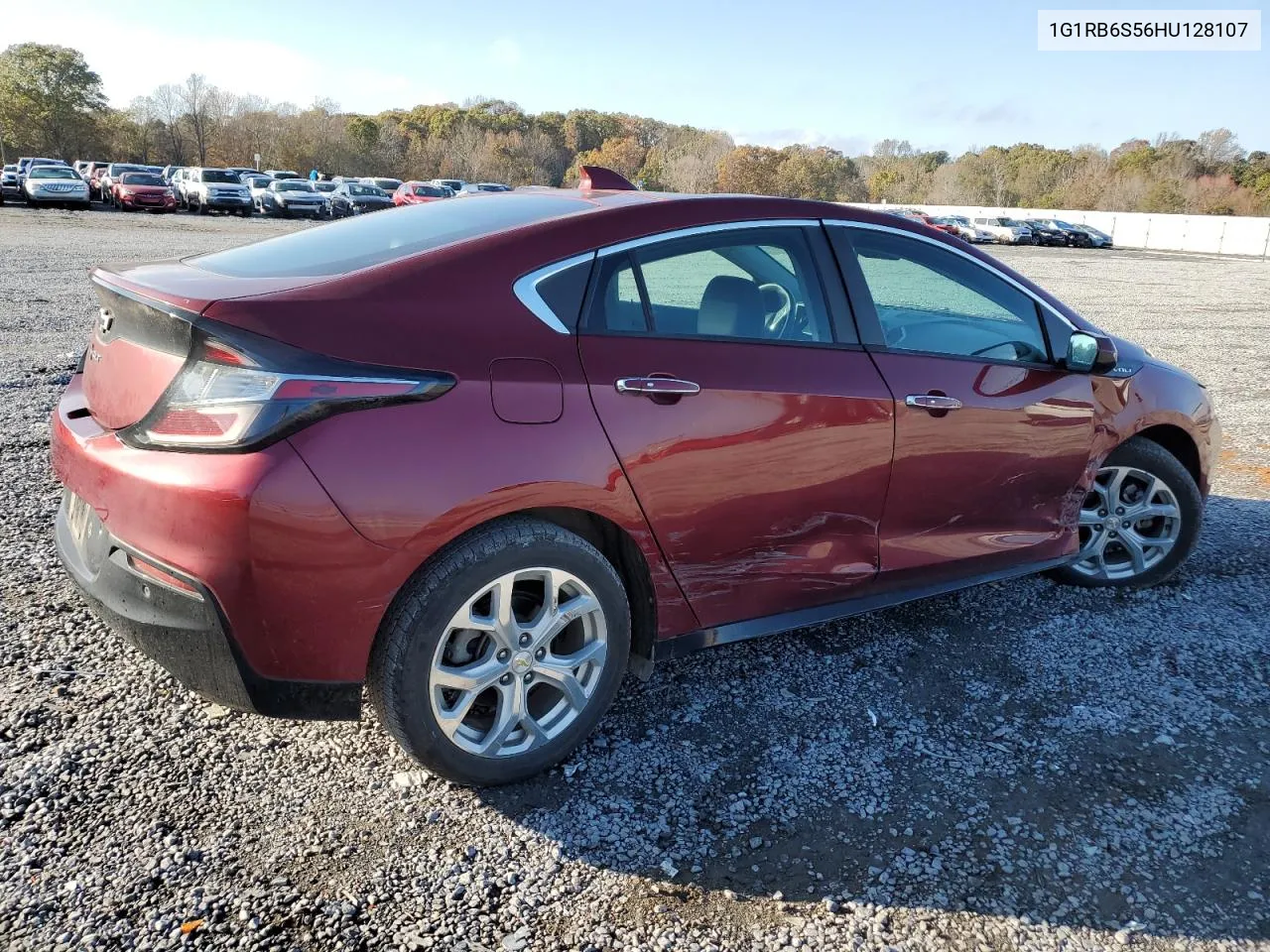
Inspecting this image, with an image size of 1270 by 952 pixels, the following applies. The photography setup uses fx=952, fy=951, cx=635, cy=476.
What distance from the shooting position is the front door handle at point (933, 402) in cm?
334

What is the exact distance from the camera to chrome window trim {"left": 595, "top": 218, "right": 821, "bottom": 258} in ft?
9.45

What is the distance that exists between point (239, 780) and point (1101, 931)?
2369 mm

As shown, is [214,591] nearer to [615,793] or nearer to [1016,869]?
[615,793]

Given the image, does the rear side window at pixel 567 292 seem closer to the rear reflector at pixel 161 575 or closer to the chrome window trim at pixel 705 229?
the chrome window trim at pixel 705 229

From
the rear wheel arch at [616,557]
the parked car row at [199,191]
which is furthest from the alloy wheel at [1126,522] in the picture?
the parked car row at [199,191]

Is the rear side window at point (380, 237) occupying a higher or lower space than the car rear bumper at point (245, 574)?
higher

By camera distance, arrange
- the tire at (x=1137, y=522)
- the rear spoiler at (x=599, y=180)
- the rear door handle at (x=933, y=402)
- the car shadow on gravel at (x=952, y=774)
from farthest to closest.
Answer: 1. the tire at (x=1137, y=522)
2. the rear spoiler at (x=599, y=180)
3. the rear door handle at (x=933, y=402)
4. the car shadow on gravel at (x=952, y=774)

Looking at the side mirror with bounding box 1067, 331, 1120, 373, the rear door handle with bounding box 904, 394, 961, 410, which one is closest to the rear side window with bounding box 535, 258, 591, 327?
the rear door handle with bounding box 904, 394, 961, 410

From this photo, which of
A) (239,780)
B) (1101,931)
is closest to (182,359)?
(239,780)

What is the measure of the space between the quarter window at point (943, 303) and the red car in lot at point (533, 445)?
1cm

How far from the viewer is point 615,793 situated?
2.83 metres

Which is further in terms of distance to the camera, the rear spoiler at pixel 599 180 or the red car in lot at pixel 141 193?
the red car in lot at pixel 141 193

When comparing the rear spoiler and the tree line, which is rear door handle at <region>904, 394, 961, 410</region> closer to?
the rear spoiler

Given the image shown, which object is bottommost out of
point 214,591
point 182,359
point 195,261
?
point 214,591
